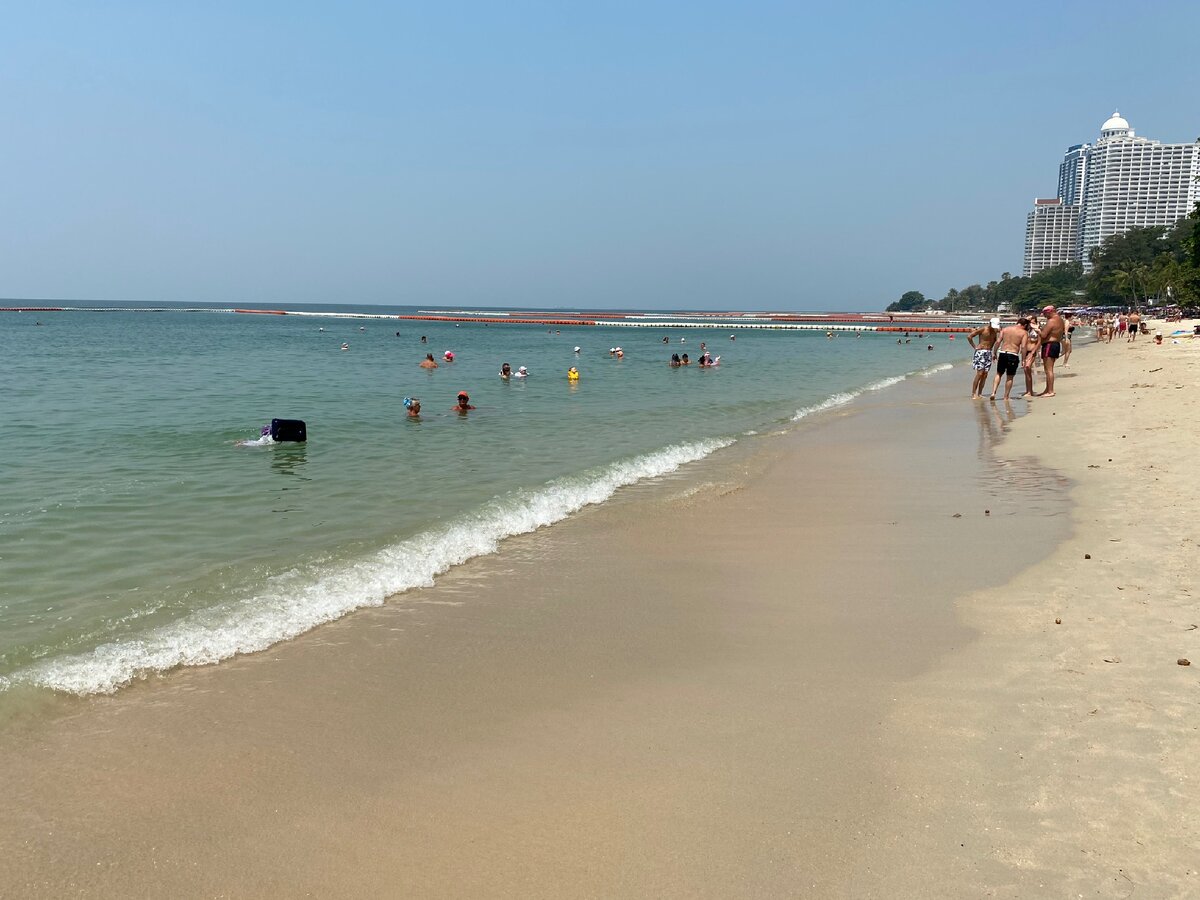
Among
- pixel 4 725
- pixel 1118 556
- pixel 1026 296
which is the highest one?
pixel 1026 296

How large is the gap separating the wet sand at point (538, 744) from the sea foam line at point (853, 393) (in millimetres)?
12479

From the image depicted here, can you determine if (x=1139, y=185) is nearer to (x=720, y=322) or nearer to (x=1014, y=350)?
(x=720, y=322)

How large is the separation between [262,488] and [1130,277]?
119869mm

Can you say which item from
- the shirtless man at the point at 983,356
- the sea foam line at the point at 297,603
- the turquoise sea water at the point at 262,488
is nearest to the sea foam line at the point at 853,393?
the turquoise sea water at the point at 262,488

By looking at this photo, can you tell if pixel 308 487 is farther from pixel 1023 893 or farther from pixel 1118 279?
pixel 1118 279

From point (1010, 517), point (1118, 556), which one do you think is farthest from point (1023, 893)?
point (1010, 517)

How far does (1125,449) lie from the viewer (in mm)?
10523

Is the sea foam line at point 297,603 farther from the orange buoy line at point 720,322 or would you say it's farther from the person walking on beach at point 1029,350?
the orange buoy line at point 720,322

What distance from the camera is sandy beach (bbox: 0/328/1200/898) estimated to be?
111 inches

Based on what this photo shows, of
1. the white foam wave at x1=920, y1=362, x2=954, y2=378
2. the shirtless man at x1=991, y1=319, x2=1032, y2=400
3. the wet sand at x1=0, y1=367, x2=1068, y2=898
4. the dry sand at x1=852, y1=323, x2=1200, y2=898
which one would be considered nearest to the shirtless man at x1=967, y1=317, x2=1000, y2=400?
the shirtless man at x1=991, y1=319, x2=1032, y2=400

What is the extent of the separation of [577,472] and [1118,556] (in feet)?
22.0

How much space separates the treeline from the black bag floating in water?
2802 inches

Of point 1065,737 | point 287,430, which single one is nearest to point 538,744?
point 1065,737

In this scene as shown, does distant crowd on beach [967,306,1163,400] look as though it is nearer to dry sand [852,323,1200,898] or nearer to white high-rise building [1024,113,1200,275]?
dry sand [852,323,1200,898]
